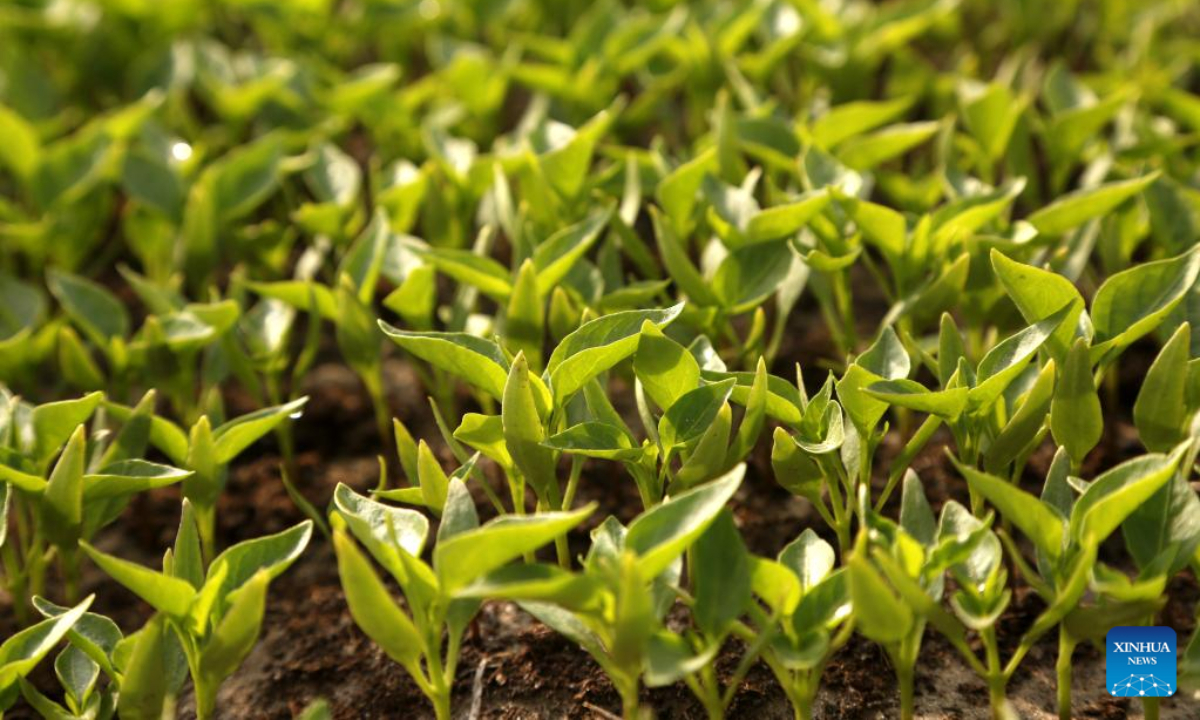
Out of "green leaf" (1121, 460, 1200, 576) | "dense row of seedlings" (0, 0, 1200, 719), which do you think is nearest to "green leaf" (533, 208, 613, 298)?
"dense row of seedlings" (0, 0, 1200, 719)

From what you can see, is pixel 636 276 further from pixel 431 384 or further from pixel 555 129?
pixel 431 384

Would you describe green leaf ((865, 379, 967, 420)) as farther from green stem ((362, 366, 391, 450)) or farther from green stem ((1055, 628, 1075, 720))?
green stem ((362, 366, 391, 450))

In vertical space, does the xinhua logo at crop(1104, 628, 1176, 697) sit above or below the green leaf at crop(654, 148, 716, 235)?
below

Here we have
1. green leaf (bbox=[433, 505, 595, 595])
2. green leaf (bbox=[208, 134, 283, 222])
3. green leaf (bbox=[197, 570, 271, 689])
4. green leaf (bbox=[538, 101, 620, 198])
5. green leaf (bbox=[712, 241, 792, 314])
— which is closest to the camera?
green leaf (bbox=[433, 505, 595, 595])

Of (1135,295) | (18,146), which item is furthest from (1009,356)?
(18,146)

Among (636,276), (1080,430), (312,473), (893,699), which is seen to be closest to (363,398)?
(312,473)

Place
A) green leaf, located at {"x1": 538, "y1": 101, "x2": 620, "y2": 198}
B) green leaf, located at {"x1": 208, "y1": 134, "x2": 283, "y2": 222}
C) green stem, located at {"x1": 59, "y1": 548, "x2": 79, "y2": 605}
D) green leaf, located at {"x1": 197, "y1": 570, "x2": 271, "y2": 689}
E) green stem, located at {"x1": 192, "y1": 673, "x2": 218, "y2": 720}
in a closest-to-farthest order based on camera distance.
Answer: green leaf, located at {"x1": 197, "y1": 570, "x2": 271, "y2": 689} < green stem, located at {"x1": 192, "y1": 673, "x2": 218, "y2": 720} < green stem, located at {"x1": 59, "y1": 548, "x2": 79, "y2": 605} < green leaf, located at {"x1": 538, "y1": 101, "x2": 620, "y2": 198} < green leaf, located at {"x1": 208, "y1": 134, "x2": 283, "y2": 222}
